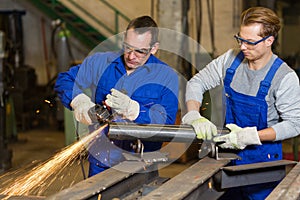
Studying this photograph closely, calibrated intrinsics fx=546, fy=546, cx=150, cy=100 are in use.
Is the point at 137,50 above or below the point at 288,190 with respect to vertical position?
above

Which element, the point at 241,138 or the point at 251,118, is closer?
the point at 241,138

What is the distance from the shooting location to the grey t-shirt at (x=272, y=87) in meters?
2.74

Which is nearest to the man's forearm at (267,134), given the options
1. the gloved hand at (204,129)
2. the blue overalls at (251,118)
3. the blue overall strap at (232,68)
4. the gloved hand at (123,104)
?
the blue overalls at (251,118)

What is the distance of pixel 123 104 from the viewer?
2721mm

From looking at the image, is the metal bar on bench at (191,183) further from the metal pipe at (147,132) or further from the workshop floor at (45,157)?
the workshop floor at (45,157)

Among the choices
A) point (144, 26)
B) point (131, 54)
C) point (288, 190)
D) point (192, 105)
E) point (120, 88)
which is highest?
point (144, 26)

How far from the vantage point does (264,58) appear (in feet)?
9.41

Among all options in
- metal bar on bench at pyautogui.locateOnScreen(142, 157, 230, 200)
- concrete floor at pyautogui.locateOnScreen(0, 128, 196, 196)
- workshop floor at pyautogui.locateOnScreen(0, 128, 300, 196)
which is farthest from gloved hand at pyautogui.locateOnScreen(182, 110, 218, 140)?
workshop floor at pyautogui.locateOnScreen(0, 128, 300, 196)

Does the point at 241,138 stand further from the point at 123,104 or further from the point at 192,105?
the point at 123,104

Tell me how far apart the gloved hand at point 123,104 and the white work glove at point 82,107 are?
0.52ft

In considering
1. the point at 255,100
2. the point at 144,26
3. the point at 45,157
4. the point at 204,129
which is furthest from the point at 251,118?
the point at 45,157

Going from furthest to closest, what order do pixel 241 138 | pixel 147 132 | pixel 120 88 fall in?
1. pixel 120 88
2. pixel 241 138
3. pixel 147 132

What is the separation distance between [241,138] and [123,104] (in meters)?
0.61

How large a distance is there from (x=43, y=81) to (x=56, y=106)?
279 cm
